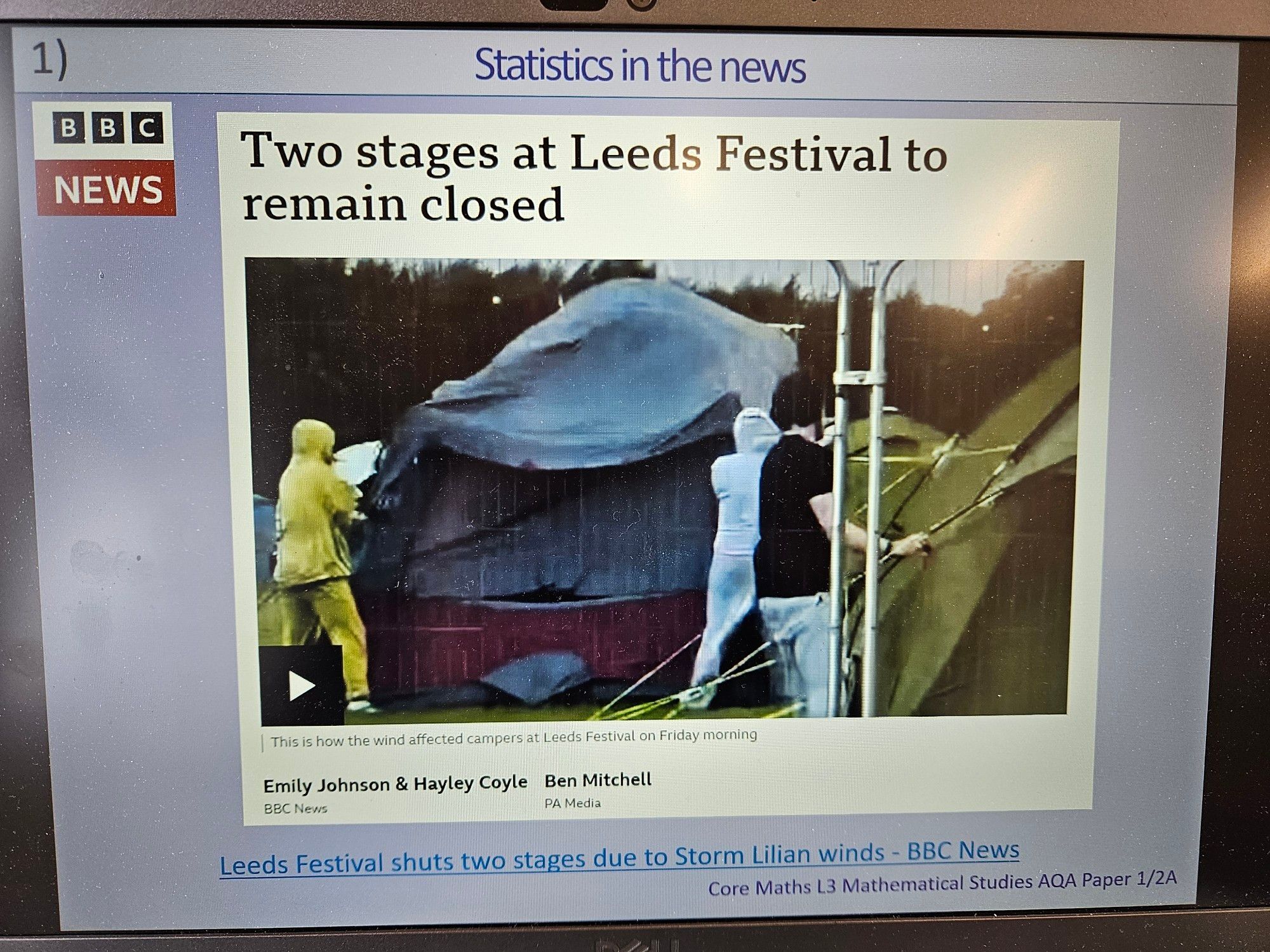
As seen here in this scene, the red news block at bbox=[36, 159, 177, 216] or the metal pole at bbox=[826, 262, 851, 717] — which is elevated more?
the red news block at bbox=[36, 159, 177, 216]

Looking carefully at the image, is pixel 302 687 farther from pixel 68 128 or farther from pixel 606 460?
pixel 68 128

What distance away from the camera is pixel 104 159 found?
0.52 m

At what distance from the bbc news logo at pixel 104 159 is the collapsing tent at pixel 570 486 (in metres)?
0.23

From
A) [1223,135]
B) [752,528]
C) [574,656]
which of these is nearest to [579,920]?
[574,656]

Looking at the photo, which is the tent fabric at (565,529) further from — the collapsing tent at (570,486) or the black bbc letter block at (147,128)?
the black bbc letter block at (147,128)

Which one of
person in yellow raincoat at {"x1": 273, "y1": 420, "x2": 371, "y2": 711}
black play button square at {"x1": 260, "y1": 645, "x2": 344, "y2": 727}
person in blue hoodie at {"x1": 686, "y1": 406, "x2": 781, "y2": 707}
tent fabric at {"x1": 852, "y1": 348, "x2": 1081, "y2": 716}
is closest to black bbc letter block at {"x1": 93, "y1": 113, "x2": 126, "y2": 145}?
person in yellow raincoat at {"x1": 273, "y1": 420, "x2": 371, "y2": 711}

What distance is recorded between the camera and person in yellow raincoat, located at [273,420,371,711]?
1.78ft

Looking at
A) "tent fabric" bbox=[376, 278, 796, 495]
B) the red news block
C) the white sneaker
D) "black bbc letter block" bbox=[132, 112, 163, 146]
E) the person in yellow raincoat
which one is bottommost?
the white sneaker

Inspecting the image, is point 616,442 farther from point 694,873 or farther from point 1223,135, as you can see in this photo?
point 1223,135

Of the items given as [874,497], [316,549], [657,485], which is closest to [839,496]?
[874,497]

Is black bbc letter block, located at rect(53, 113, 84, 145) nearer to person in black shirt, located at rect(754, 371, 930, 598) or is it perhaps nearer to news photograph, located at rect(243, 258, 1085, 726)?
news photograph, located at rect(243, 258, 1085, 726)

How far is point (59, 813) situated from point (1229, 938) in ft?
2.87

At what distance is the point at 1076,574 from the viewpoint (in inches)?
22.6

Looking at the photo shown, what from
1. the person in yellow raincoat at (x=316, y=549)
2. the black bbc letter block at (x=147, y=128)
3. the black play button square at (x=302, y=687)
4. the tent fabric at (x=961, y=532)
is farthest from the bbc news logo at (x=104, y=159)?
the tent fabric at (x=961, y=532)
